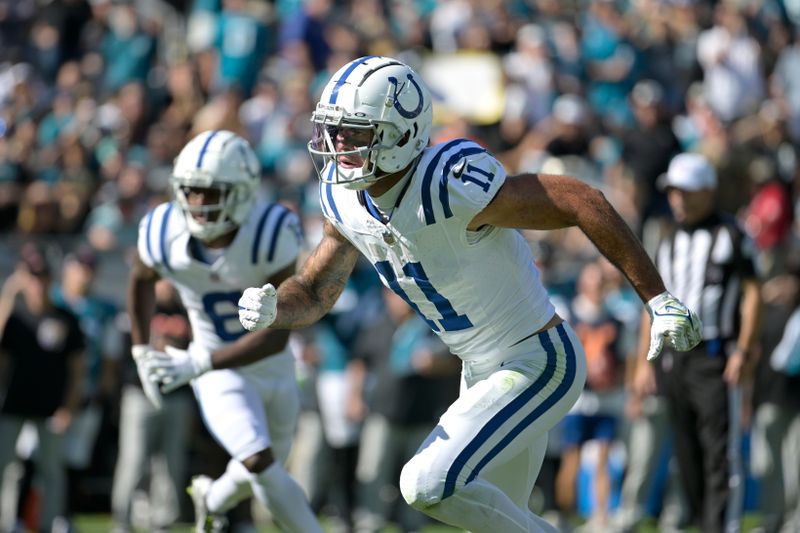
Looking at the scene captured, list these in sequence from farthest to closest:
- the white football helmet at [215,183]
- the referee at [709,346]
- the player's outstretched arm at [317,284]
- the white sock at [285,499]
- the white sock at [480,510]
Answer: the referee at [709,346], the white football helmet at [215,183], the white sock at [285,499], the player's outstretched arm at [317,284], the white sock at [480,510]

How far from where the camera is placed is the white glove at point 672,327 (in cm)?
432

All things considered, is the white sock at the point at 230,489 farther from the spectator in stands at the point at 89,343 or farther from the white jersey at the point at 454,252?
the spectator in stands at the point at 89,343

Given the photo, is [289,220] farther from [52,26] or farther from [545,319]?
[52,26]

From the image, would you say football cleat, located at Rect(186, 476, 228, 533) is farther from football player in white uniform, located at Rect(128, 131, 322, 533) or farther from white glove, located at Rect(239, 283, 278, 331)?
white glove, located at Rect(239, 283, 278, 331)

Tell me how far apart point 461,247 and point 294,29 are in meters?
8.67

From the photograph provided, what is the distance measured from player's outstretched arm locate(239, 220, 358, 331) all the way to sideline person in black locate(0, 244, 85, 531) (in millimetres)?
3793

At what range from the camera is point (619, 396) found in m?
9.12

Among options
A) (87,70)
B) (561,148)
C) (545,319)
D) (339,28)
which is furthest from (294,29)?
(545,319)

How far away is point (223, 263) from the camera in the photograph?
621 centimetres

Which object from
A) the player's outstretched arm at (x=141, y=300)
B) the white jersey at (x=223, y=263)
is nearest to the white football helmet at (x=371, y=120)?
the white jersey at (x=223, y=263)

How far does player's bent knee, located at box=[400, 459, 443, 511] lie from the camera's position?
4.50 m

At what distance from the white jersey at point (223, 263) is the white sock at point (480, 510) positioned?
1.89 m

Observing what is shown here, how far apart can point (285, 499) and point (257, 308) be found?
1.46 m

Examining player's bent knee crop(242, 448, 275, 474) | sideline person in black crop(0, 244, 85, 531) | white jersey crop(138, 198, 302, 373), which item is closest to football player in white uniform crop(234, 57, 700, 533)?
player's bent knee crop(242, 448, 275, 474)
